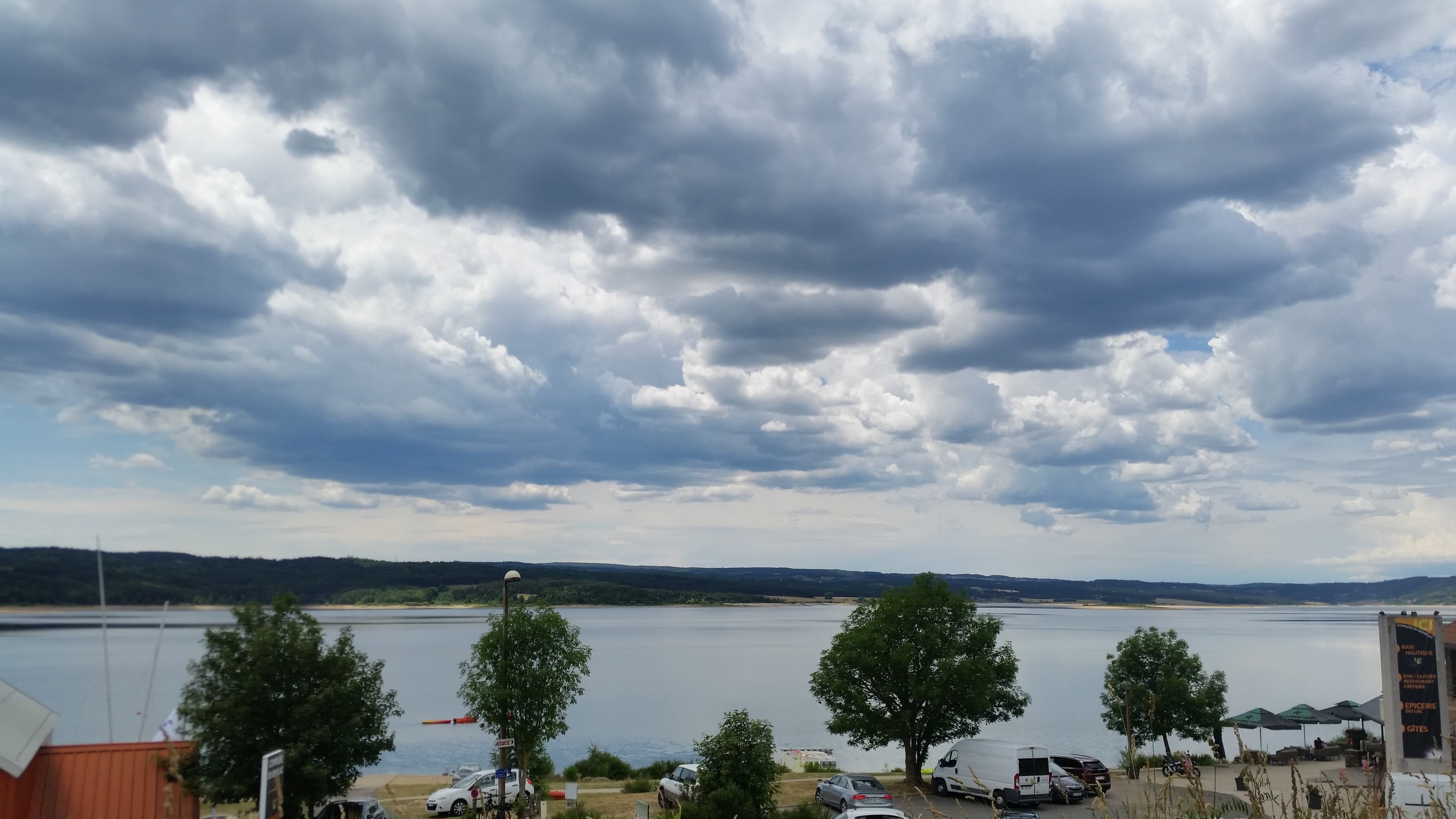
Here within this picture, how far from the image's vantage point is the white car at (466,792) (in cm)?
2825

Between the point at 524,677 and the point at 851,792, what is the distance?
1004 centimetres

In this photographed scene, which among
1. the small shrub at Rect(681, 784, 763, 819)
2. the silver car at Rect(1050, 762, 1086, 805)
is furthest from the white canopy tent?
the silver car at Rect(1050, 762, 1086, 805)

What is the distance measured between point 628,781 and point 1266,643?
6463 inches

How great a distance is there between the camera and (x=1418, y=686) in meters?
30.2

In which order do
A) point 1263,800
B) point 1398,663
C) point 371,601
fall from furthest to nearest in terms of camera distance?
point 371,601 < point 1398,663 < point 1263,800

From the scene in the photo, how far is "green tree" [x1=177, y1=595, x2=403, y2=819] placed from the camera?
21.2 m

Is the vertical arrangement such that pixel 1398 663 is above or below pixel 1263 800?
below

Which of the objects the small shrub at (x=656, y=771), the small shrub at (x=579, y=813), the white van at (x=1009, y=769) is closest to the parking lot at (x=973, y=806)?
the white van at (x=1009, y=769)

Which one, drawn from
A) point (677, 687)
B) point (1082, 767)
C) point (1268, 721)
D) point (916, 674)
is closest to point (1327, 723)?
point (1268, 721)

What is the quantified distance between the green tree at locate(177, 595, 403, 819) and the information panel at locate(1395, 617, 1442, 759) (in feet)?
97.8

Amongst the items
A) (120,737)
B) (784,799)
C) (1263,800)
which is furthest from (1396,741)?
(120,737)

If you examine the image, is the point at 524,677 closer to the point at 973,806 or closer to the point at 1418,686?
the point at 973,806

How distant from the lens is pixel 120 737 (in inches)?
2303

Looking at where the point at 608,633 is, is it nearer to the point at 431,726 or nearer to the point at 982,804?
the point at 431,726
